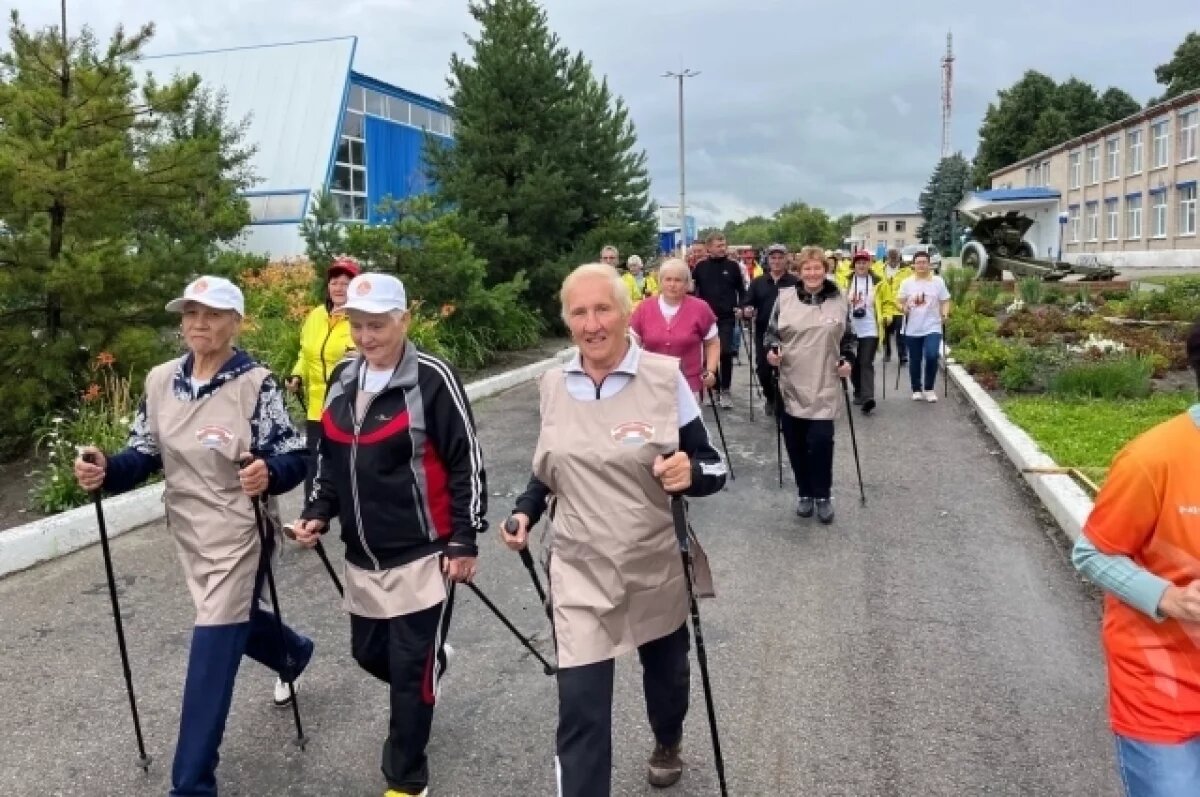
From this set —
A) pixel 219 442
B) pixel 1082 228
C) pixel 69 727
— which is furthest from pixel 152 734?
pixel 1082 228

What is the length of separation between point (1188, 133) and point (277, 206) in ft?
136

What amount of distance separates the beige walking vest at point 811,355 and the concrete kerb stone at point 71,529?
448 centimetres

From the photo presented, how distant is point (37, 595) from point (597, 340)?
4.58 m

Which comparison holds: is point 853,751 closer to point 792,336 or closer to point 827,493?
point 827,493

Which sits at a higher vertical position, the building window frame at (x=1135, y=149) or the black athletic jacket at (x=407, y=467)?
the building window frame at (x=1135, y=149)

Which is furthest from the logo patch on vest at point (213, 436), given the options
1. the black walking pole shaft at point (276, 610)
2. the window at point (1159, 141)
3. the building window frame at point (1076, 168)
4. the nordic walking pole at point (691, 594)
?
the building window frame at point (1076, 168)

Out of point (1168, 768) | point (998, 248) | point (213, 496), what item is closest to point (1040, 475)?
point (1168, 768)

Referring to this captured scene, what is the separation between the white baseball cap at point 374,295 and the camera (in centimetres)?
351

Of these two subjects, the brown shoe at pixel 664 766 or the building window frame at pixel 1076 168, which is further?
the building window frame at pixel 1076 168

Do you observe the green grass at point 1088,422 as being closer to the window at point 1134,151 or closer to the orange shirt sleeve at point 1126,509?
the orange shirt sleeve at point 1126,509

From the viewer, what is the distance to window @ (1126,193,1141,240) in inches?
2124

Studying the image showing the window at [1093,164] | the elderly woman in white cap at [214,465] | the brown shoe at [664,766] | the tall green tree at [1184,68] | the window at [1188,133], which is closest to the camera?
the elderly woman in white cap at [214,465]

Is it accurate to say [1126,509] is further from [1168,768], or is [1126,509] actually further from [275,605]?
[275,605]

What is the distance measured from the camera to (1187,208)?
1874 inches
